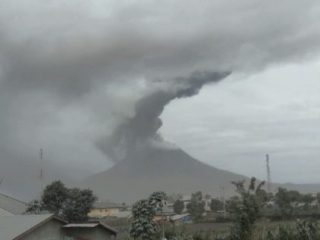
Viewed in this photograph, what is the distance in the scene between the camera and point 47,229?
43688 millimetres

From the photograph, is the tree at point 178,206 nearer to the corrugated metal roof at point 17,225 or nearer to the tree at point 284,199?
the tree at point 284,199

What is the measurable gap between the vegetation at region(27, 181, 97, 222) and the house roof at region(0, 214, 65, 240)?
3402 cm

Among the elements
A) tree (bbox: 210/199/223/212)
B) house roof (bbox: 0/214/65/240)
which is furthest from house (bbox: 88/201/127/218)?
house roof (bbox: 0/214/65/240)

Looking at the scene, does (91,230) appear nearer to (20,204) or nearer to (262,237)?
(262,237)

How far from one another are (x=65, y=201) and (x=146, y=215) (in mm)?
39091

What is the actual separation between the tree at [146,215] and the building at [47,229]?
371 centimetres

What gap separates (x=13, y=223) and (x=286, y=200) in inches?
3109

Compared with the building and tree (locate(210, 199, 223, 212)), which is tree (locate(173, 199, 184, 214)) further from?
the building

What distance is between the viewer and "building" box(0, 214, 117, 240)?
41.4 m

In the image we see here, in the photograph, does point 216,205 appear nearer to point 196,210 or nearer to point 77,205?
point 196,210

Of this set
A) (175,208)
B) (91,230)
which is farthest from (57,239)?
(175,208)

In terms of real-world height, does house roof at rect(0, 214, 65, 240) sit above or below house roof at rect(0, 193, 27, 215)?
below

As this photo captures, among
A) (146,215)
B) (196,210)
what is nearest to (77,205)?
(146,215)

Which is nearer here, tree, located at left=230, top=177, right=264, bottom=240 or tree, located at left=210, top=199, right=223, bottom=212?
tree, located at left=230, top=177, right=264, bottom=240
